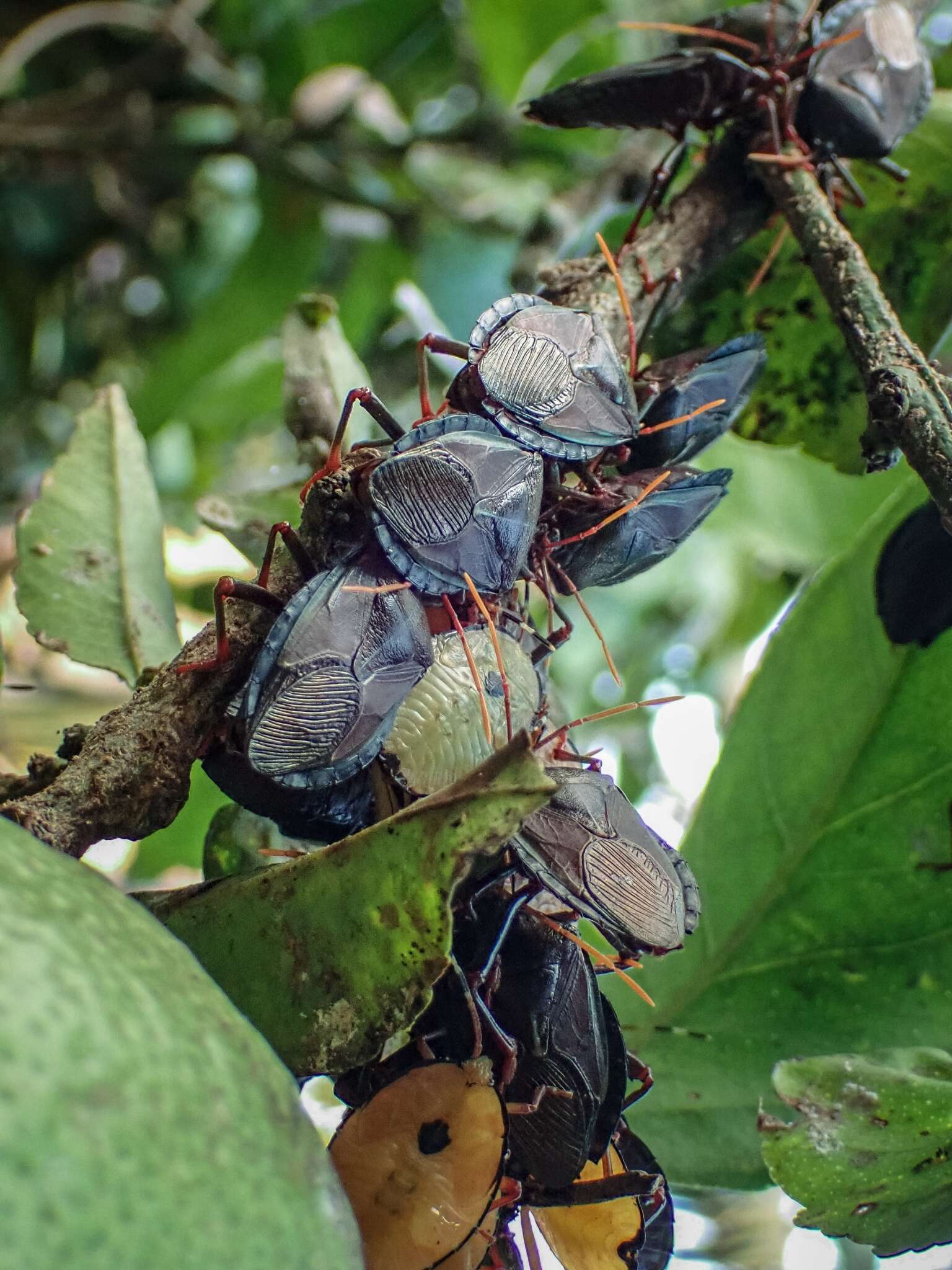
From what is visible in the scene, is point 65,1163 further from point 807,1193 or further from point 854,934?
point 854,934

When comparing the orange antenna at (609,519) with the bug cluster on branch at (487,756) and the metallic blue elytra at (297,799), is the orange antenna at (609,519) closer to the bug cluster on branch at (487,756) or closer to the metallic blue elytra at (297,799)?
the bug cluster on branch at (487,756)

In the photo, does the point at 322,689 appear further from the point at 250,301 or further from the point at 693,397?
the point at 250,301

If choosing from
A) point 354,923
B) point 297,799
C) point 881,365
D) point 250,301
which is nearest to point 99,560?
point 297,799

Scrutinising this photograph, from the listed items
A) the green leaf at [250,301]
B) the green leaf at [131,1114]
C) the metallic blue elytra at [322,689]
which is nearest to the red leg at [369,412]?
the metallic blue elytra at [322,689]

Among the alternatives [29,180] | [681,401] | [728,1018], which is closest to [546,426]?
[681,401]

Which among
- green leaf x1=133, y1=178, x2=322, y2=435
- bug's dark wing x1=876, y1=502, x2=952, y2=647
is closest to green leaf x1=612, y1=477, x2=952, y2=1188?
bug's dark wing x1=876, y1=502, x2=952, y2=647

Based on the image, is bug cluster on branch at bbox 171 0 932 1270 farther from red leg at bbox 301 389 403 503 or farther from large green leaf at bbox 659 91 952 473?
large green leaf at bbox 659 91 952 473
